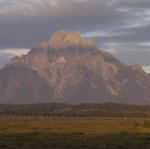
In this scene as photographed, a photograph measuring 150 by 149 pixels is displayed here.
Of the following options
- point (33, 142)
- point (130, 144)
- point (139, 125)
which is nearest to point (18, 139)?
point (33, 142)

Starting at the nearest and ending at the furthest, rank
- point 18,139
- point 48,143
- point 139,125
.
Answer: point 48,143 → point 18,139 → point 139,125

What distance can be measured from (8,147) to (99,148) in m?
16.5

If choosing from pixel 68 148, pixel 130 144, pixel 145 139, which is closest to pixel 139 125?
pixel 145 139

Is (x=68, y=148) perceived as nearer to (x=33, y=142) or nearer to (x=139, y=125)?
(x=33, y=142)

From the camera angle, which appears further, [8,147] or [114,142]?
[114,142]

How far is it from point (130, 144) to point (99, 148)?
28.0 ft

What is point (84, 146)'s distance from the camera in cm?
8700

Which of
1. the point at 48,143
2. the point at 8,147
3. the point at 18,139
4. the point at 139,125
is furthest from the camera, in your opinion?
the point at 139,125

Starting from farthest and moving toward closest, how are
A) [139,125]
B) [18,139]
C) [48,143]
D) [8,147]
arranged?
→ [139,125], [18,139], [48,143], [8,147]

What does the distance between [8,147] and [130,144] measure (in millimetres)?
24090

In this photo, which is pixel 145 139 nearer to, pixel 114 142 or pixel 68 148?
pixel 114 142

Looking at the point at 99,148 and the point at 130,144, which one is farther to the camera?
the point at 130,144

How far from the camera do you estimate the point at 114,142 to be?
9519 cm

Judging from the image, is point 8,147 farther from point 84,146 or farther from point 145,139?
point 145,139
